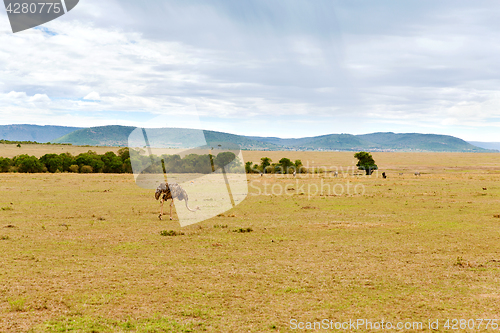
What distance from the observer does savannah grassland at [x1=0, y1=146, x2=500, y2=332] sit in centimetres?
848

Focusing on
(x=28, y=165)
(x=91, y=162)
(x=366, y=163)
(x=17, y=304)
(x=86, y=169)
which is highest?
(x=91, y=162)

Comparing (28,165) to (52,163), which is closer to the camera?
(28,165)

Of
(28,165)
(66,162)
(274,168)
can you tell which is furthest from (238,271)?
(274,168)

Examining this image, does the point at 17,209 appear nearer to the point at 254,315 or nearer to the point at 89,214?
the point at 89,214

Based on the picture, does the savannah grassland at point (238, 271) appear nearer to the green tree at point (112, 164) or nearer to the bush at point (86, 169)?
the bush at point (86, 169)

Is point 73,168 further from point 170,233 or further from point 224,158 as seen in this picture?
point 170,233

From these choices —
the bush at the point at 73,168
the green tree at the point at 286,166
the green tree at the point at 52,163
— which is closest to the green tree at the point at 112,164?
the bush at the point at 73,168

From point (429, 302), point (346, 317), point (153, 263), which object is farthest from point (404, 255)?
point (153, 263)

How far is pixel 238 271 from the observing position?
1180 cm

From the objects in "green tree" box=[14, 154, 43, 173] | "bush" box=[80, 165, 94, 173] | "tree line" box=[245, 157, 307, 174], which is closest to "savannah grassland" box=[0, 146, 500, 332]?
"green tree" box=[14, 154, 43, 173]

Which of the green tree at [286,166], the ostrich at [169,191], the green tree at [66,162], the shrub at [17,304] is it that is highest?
the green tree at [66,162]

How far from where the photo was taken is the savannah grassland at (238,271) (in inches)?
334

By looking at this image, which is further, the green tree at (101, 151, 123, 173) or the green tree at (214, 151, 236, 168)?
the green tree at (214, 151, 236, 168)

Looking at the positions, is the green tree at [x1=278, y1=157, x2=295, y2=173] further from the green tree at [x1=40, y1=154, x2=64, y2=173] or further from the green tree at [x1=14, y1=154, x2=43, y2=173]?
the green tree at [x1=14, y1=154, x2=43, y2=173]
